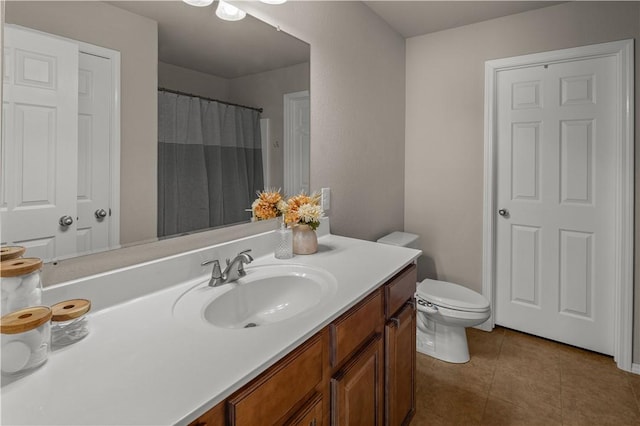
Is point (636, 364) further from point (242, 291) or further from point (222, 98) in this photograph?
point (222, 98)

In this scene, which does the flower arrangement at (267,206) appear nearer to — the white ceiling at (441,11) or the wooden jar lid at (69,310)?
the wooden jar lid at (69,310)

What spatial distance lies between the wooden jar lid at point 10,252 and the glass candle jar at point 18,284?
0.02 meters

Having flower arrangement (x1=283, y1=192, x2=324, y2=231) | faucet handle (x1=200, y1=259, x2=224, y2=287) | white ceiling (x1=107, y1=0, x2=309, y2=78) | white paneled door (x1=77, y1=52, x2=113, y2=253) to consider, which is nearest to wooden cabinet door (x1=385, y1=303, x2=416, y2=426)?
flower arrangement (x1=283, y1=192, x2=324, y2=231)

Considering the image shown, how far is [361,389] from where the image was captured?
116 centimetres

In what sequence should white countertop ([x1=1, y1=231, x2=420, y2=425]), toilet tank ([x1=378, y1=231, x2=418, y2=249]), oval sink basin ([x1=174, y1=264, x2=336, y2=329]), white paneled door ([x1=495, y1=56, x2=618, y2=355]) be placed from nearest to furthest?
white countertop ([x1=1, y1=231, x2=420, y2=425])
oval sink basin ([x1=174, y1=264, x2=336, y2=329])
white paneled door ([x1=495, y1=56, x2=618, y2=355])
toilet tank ([x1=378, y1=231, x2=418, y2=249])

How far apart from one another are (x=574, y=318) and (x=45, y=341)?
9.58 feet

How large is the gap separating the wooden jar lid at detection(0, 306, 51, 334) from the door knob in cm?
31

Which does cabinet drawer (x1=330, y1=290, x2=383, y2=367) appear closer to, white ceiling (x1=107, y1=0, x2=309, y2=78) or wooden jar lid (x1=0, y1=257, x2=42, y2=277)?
wooden jar lid (x1=0, y1=257, x2=42, y2=277)

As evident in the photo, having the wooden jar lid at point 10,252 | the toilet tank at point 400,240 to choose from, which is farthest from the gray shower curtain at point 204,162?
the toilet tank at point 400,240

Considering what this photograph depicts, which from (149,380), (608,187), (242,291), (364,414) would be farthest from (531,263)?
(149,380)

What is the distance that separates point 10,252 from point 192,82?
811 millimetres

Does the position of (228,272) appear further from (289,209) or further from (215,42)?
(215,42)

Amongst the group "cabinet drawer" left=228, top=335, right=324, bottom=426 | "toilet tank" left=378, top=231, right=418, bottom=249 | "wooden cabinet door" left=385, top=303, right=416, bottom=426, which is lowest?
"wooden cabinet door" left=385, top=303, right=416, bottom=426

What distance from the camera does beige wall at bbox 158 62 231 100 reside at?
3.91 ft
